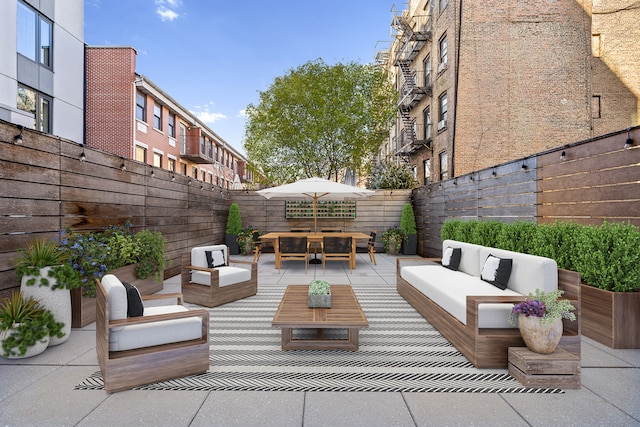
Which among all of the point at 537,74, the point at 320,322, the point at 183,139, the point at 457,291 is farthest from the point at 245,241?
the point at 537,74

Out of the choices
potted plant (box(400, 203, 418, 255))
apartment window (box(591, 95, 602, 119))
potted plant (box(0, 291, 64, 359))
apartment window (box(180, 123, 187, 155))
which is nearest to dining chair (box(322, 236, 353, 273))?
potted plant (box(400, 203, 418, 255))

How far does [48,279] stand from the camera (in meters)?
3.52

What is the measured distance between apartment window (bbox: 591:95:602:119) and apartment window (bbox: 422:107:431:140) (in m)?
6.17

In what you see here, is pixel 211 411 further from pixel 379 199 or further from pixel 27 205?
pixel 379 199

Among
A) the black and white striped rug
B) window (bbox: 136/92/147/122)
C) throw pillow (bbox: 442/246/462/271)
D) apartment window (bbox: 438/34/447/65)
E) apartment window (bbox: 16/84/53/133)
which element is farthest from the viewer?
window (bbox: 136/92/147/122)

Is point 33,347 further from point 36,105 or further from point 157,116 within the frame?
point 157,116

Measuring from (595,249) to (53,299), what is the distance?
6.20 m

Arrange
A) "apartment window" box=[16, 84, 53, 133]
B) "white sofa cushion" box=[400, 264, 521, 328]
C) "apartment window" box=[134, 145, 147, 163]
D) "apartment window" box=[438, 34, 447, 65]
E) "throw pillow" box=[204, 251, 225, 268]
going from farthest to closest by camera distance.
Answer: "apartment window" box=[134, 145, 147, 163], "apartment window" box=[438, 34, 447, 65], "apartment window" box=[16, 84, 53, 133], "throw pillow" box=[204, 251, 225, 268], "white sofa cushion" box=[400, 264, 521, 328]

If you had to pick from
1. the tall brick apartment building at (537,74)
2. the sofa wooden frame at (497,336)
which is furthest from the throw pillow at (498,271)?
the tall brick apartment building at (537,74)

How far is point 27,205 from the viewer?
385 cm

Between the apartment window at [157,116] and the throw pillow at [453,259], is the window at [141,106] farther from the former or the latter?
the throw pillow at [453,259]

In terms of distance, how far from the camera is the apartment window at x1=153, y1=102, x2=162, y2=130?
51.0ft

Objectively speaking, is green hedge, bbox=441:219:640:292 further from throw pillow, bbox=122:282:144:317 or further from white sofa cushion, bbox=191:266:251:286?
throw pillow, bbox=122:282:144:317

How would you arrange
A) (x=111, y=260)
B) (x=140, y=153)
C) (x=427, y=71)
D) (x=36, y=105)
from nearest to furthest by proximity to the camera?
1. (x=111, y=260)
2. (x=36, y=105)
3. (x=140, y=153)
4. (x=427, y=71)
